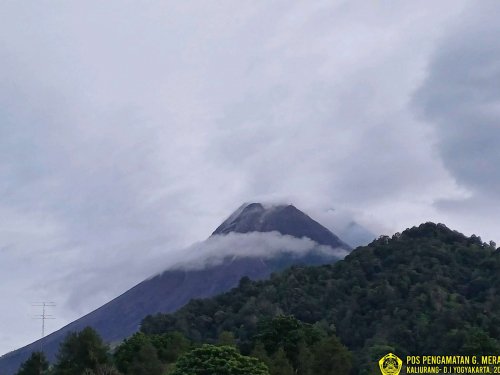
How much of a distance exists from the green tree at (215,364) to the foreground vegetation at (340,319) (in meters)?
0.06

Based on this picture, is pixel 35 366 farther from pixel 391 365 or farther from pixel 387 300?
pixel 387 300

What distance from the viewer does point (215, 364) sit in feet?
129

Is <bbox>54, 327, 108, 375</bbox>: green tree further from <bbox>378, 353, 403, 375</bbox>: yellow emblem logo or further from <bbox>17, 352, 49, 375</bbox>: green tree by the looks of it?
<bbox>378, 353, 403, 375</bbox>: yellow emblem logo

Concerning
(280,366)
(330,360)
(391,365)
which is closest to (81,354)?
(280,366)

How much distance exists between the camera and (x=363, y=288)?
96.9m

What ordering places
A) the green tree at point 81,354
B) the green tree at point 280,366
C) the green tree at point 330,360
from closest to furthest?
the green tree at point 280,366 < the green tree at point 81,354 < the green tree at point 330,360

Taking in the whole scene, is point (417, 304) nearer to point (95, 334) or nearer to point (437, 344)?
point (437, 344)

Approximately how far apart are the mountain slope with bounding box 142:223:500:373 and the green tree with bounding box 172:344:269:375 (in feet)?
77.7

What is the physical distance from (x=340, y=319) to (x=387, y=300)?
21.6 ft

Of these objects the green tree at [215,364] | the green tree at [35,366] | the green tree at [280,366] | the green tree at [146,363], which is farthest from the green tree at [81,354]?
the green tree at [215,364]

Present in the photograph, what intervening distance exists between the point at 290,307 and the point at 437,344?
31.7 m

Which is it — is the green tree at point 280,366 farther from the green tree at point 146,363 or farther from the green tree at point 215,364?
the green tree at point 215,364

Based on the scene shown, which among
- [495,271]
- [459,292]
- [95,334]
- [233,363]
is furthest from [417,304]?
[233,363]

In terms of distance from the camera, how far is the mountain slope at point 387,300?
7331 cm
